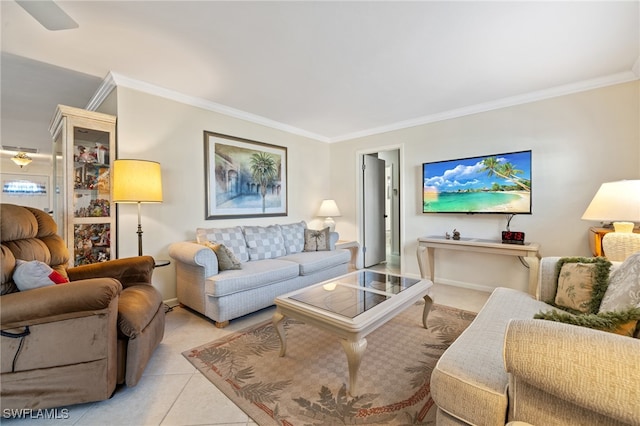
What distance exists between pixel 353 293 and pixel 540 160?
2779 mm

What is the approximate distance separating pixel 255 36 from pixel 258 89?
3.02 ft

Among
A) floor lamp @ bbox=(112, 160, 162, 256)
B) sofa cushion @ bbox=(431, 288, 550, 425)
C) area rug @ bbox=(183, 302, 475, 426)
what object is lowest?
area rug @ bbox=(183, 302, 475, 426)

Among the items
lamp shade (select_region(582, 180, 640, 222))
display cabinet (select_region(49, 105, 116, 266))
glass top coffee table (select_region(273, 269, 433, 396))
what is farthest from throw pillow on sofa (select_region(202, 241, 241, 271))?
lamp shade (select_region(582, 180, 640, 222))

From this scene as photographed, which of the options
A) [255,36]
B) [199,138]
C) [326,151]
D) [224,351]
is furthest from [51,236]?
[326,151]

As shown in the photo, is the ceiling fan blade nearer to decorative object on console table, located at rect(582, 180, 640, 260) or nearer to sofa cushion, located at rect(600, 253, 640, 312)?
sofa cushion, located at rect(600, 253, 640, 312)

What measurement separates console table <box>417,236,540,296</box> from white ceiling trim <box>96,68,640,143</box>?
1.71 meters

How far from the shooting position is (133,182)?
7.96ft

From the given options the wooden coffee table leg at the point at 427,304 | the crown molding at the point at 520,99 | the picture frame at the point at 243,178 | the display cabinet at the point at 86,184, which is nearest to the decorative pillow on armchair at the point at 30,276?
the display cabinet at the point at 86,184

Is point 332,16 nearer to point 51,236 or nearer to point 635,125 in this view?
point 51,236

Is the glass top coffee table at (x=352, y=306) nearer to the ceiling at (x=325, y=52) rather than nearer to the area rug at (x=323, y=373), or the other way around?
the area rug at (x=323, y=373)

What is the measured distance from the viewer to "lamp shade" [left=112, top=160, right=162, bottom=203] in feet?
7.91

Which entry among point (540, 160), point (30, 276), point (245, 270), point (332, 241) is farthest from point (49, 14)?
point (540, 160)

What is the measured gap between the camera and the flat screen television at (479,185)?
10.2 feet

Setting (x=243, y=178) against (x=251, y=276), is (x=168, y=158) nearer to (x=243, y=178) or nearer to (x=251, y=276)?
(x=243, y=178)
